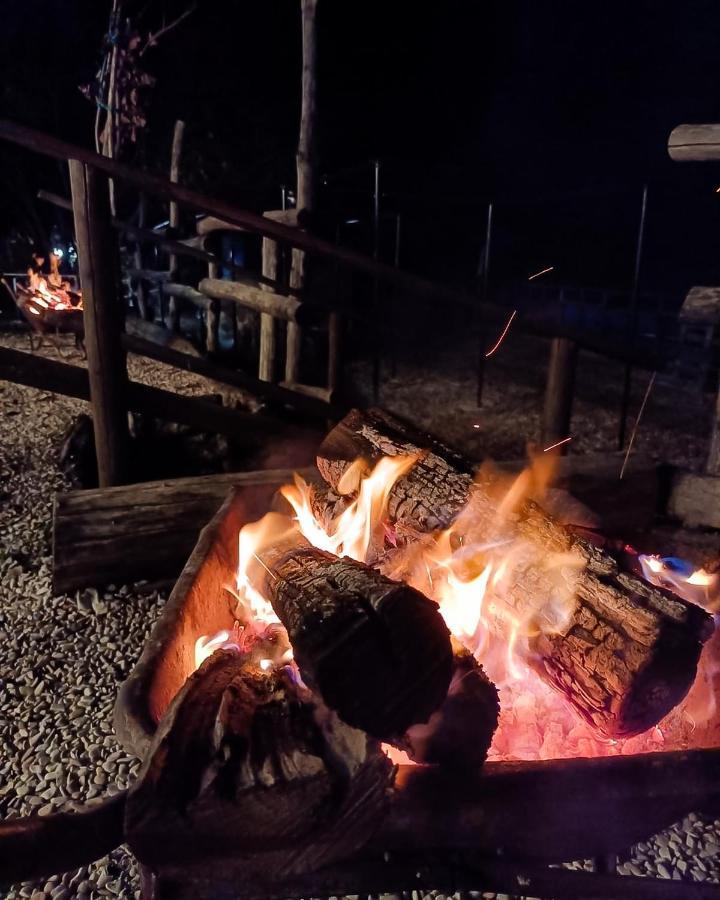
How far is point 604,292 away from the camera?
11.8 meters

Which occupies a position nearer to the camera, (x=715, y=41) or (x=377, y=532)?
(x=377, y=532)

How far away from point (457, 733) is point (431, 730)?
0.07 m

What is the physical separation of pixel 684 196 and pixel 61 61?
13834 mm

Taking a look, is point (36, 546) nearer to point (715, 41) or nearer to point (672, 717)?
point (672, 717)

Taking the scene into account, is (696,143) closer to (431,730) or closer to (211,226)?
(431,730)

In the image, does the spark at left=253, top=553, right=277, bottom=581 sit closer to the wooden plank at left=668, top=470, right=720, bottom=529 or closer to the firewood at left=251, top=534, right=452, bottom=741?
the firewood at left=251, top=534, right=452, bottom=741

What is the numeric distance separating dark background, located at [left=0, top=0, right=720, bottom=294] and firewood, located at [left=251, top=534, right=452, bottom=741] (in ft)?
36.0

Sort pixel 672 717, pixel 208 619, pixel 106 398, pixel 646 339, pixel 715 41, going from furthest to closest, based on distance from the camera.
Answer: pixel 715 41 < pixel 646 339 < pixel 106 398 < pixel 208 619 < pixel 672 717

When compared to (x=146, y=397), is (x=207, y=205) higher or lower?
higher

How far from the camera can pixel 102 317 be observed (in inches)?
138

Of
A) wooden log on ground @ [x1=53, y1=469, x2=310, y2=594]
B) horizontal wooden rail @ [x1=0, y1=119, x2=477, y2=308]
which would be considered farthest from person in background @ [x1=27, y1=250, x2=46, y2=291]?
wooden log on ground @ [x1=53, y1=469, x2=310, y2=594]

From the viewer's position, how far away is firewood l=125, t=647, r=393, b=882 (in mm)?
1421

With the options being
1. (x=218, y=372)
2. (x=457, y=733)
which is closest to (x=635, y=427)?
(x=218, y=372)

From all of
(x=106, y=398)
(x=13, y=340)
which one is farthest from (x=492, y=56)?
(x=106, y=398)
